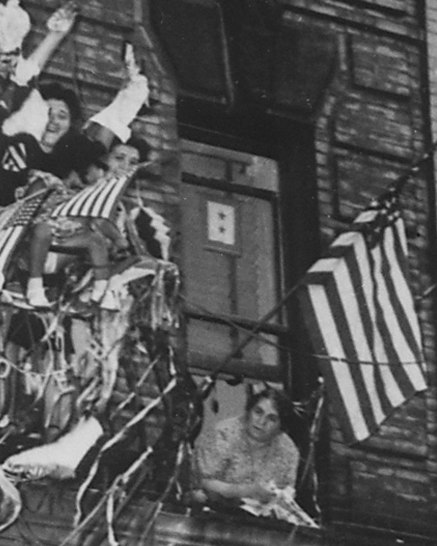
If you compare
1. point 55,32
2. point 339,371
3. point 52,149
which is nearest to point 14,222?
point 52,149

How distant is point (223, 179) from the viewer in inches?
607

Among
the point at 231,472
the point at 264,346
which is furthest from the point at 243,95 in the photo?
the point at 231,472

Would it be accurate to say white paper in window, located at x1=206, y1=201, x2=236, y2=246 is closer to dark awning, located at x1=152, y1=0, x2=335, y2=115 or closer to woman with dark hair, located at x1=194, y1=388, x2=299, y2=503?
dark awning, located at x1=152, y1=0, x2=335, y2=115

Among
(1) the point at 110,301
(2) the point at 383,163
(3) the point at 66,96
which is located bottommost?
(1) the point at 110,301

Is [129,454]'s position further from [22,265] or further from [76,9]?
[76,9]

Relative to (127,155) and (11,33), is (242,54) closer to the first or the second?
(127,155)

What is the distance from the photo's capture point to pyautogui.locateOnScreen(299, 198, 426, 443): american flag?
14.6m

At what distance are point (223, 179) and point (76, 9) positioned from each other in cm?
165

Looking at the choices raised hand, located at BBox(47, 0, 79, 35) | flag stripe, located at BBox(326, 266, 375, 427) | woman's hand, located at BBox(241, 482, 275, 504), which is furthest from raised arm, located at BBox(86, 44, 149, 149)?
woman's hand, located at BBox(241, 482, 275, 504)

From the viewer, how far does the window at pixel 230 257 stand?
14.9m

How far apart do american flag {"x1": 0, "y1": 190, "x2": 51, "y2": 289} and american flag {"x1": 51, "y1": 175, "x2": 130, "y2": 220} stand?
0.16m

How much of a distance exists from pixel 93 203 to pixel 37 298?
0.76 m

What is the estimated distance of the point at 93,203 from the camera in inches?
557

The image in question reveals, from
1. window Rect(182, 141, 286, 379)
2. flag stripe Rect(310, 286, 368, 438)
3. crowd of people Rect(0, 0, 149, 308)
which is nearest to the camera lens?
crowd of people Rect(0, 0, 149, 308)
